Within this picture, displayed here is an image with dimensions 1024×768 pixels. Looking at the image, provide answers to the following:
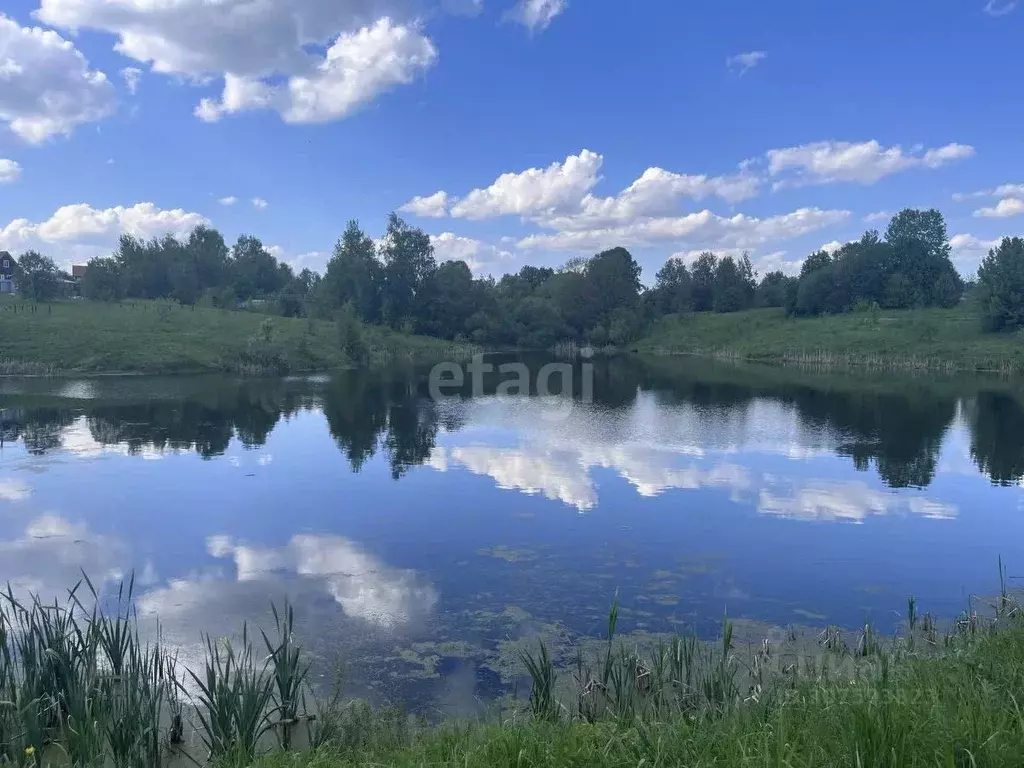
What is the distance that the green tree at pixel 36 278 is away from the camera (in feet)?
203

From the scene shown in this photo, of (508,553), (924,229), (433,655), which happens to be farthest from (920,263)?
(433,655)

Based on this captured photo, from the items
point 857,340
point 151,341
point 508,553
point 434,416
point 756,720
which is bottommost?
point 508,553

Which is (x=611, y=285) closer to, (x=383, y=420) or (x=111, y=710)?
(x=383, y=420)

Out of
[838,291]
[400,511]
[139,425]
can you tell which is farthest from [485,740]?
[838,291]

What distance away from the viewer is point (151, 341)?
5156cm

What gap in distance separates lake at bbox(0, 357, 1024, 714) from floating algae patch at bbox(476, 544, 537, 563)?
2.5 inches

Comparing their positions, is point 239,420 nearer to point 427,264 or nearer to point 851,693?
point 851,693

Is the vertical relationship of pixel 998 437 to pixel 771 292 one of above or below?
below

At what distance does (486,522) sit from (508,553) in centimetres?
216

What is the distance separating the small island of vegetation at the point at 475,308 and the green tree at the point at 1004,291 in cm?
13

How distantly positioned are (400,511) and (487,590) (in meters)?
5.27

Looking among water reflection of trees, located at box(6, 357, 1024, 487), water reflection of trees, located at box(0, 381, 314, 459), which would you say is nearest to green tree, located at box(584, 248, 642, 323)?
water reflection of trees, located at box(6, 357, 1024, 487)

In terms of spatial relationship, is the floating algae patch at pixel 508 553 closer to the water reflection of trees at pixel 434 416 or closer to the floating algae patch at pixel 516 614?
the floating algae patch at pixel 516 614

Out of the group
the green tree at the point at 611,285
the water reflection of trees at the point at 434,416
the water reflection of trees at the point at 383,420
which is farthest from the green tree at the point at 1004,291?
the water reflection of trees at the point at 383,420
